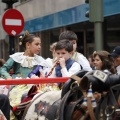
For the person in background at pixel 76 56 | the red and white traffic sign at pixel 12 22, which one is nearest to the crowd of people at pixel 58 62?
the person in background at pixel 76 56

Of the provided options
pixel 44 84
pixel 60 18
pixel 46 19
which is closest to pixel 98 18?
pixel 44 84

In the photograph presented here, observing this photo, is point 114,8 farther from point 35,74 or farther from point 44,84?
point 44,84

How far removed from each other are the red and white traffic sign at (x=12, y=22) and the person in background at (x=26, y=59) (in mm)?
5104

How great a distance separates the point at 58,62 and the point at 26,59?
117 centimetres

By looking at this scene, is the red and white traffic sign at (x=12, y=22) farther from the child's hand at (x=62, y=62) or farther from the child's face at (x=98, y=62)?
the child's hand at (x=62, y=62)

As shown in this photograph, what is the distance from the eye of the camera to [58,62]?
550 cm

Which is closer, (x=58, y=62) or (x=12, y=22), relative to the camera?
(x=58, y=62)

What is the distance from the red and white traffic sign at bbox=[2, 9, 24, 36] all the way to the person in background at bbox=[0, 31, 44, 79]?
510 cm

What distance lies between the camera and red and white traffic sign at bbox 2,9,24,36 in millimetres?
11875

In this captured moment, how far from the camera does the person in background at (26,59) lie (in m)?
6.57

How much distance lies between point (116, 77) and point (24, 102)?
1.74m

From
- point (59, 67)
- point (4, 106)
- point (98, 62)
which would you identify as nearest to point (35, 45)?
point (98, 62)

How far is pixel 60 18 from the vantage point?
18953 millimetres

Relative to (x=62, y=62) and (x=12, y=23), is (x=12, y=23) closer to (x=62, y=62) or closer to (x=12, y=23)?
(x=12, y=23)
